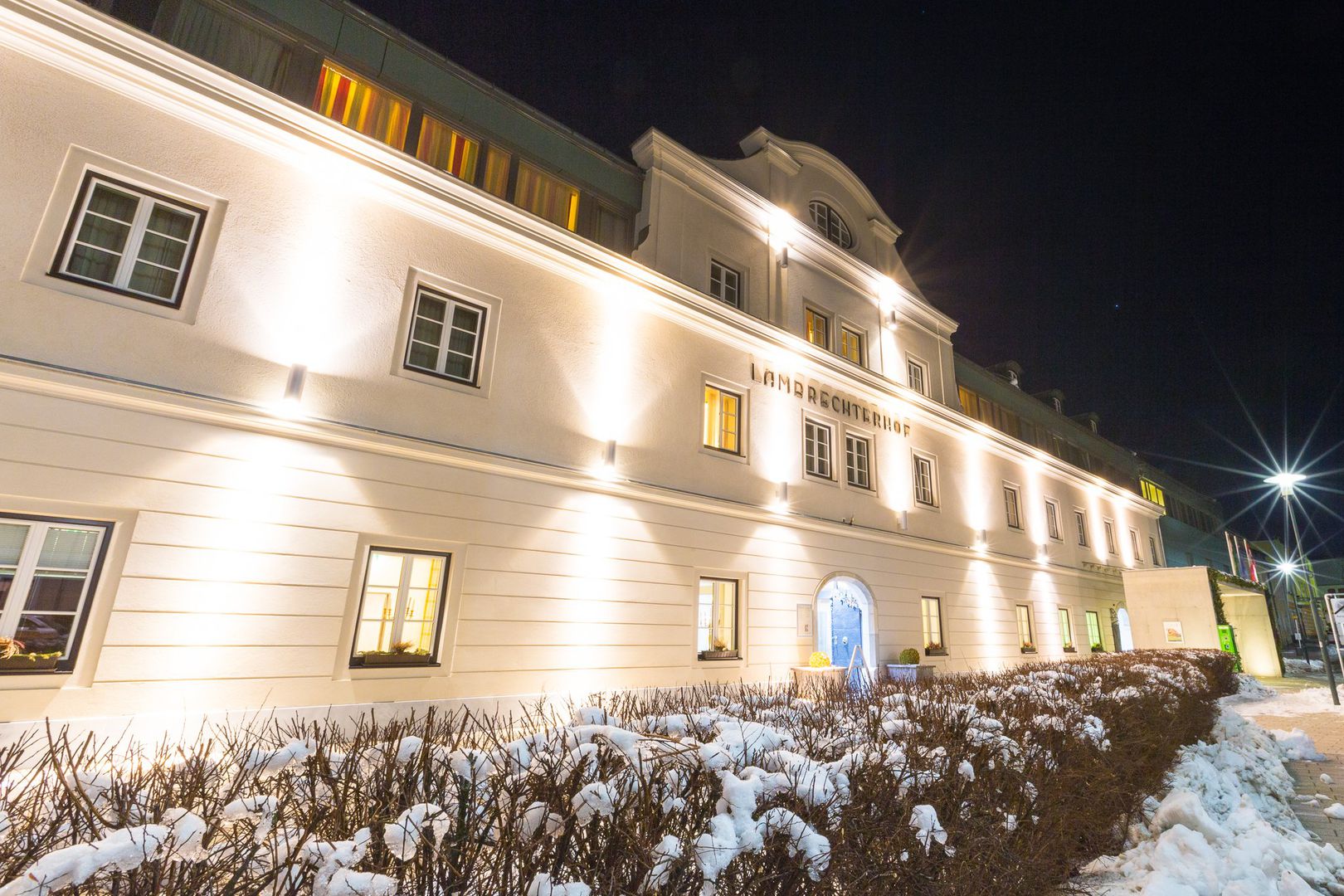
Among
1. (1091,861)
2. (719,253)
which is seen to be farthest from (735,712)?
(719,253)

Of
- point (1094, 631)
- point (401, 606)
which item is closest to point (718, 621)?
point (401, 606)

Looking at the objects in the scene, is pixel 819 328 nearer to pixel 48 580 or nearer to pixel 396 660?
pixel 396 660

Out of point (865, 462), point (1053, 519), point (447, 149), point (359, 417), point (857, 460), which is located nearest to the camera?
point (359, 417)

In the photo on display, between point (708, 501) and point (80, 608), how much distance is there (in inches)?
378

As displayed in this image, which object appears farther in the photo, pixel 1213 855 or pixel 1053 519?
pixel 1053 519

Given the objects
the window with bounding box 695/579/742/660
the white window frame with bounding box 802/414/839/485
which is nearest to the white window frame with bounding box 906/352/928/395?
the white window frame with bounding box 802/414/839/485

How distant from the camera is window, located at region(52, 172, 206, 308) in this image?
7441mm

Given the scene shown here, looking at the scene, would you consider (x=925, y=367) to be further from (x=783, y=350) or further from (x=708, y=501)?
(x=708, y=501)

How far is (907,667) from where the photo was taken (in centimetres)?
1503

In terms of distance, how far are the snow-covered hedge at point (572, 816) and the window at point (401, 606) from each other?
559 centimetres

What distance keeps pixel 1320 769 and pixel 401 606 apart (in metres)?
14.7

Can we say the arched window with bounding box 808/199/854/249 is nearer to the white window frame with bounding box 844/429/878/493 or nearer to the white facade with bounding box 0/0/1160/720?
the white facade with bounding box 0/0/1160/720

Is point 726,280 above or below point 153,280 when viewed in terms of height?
above

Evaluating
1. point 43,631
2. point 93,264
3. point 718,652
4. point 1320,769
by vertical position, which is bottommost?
point 1320,769
